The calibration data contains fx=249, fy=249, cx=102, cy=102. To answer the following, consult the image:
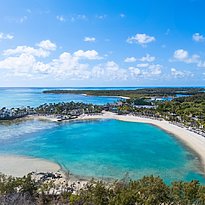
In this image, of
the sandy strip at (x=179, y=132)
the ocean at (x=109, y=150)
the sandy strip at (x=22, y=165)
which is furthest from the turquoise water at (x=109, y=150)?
the sandy strip at (x=22, y=165)

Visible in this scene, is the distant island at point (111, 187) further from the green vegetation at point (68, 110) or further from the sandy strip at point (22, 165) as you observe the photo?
the green vegetation at point (68, 110)

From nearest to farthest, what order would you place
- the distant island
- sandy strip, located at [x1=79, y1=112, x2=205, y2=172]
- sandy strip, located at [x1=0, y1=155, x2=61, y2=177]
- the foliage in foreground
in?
1. the foliage in foreground
2. the distant island
3. sandy strip, located at [x1=0, y1=155, x2=61, y2=177]
4. sandy strip, located at [x1=79, y1=112, x2=205, y2=172]

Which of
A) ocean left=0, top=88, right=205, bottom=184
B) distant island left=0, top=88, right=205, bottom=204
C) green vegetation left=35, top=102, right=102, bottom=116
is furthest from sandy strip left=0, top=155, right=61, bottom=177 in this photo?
green vegetation left=35, top=102, right=102, bottom=116

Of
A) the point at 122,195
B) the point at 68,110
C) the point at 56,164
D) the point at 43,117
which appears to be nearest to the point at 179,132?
the point at 56,164

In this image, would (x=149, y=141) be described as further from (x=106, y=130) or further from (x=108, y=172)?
(x=108, y=172)

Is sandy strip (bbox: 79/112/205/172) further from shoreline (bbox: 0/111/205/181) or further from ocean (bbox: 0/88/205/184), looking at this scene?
ocean (bbox: 0/88/205/184)

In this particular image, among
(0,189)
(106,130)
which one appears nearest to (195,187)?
(0,189)
